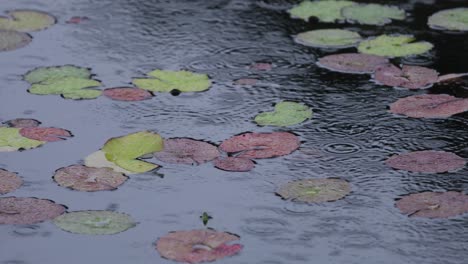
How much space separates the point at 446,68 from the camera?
12.1 ft

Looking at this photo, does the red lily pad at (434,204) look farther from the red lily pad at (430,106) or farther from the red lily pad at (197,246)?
the red lily pad at (430,106)

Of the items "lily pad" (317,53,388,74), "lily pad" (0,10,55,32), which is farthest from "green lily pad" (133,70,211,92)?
"lily pad" (0,10,55,32)

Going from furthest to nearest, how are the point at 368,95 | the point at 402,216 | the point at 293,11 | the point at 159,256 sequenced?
the point at 293,11 < the point at 368,95 < the point at 402,216 < the point at 159,256

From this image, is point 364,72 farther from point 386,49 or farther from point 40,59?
point 40,59

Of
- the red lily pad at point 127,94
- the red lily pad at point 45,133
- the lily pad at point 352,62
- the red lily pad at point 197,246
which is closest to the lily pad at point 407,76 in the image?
the lily pad at point 352,62

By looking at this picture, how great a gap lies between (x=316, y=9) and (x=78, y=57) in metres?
1.07

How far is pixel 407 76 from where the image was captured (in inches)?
142

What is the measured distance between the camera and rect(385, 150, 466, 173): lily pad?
292 cm

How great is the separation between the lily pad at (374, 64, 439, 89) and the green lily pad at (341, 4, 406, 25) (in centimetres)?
53

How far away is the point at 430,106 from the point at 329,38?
2.39ft

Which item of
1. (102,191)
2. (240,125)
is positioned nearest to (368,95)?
(240,125)

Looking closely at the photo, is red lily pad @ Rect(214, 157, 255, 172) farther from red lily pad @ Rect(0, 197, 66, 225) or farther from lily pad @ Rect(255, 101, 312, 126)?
red lily pad @ Rect(0, 197, 66, 225)

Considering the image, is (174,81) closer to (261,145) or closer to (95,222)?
(261,145)

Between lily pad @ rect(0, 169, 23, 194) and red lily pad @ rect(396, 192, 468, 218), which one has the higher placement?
lily pad @ rect(0, 169, 23, 194)
